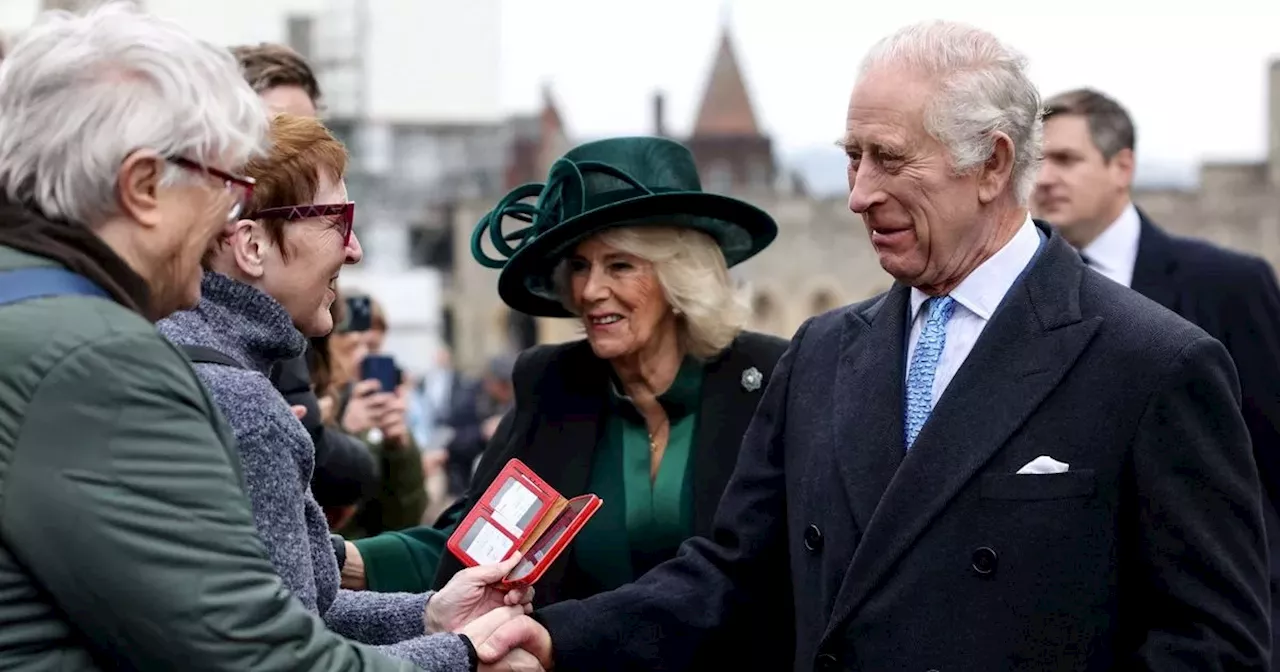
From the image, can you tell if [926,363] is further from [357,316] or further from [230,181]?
[357,316]

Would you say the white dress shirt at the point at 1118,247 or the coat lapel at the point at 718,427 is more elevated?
the white dress shirt at the point at 1118,247

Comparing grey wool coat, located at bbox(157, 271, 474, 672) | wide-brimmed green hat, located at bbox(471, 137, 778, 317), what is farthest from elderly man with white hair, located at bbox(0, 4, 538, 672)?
wide-brimmed green hat, located at bbox(471, 137, 778, 317)

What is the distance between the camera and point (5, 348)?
2.16 m

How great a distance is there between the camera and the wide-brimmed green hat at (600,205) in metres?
4.45

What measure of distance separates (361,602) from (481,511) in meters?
0.33

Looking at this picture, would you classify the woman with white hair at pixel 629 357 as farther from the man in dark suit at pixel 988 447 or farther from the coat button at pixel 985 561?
the coat button at pixel 985 561

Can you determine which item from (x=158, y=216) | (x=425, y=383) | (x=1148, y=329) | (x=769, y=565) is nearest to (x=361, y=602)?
(x=769, y=565)

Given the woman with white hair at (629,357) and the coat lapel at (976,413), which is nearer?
the coat lapel at (976,413)

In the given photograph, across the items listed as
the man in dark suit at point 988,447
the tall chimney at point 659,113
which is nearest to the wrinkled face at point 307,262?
the man in dark suit at point 988,447

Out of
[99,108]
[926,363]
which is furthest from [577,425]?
[99,108]

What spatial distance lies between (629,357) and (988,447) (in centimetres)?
156

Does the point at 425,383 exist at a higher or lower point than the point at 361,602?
lower

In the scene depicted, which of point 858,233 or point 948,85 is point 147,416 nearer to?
point 948,85

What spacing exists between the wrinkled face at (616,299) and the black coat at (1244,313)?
1702 mm
